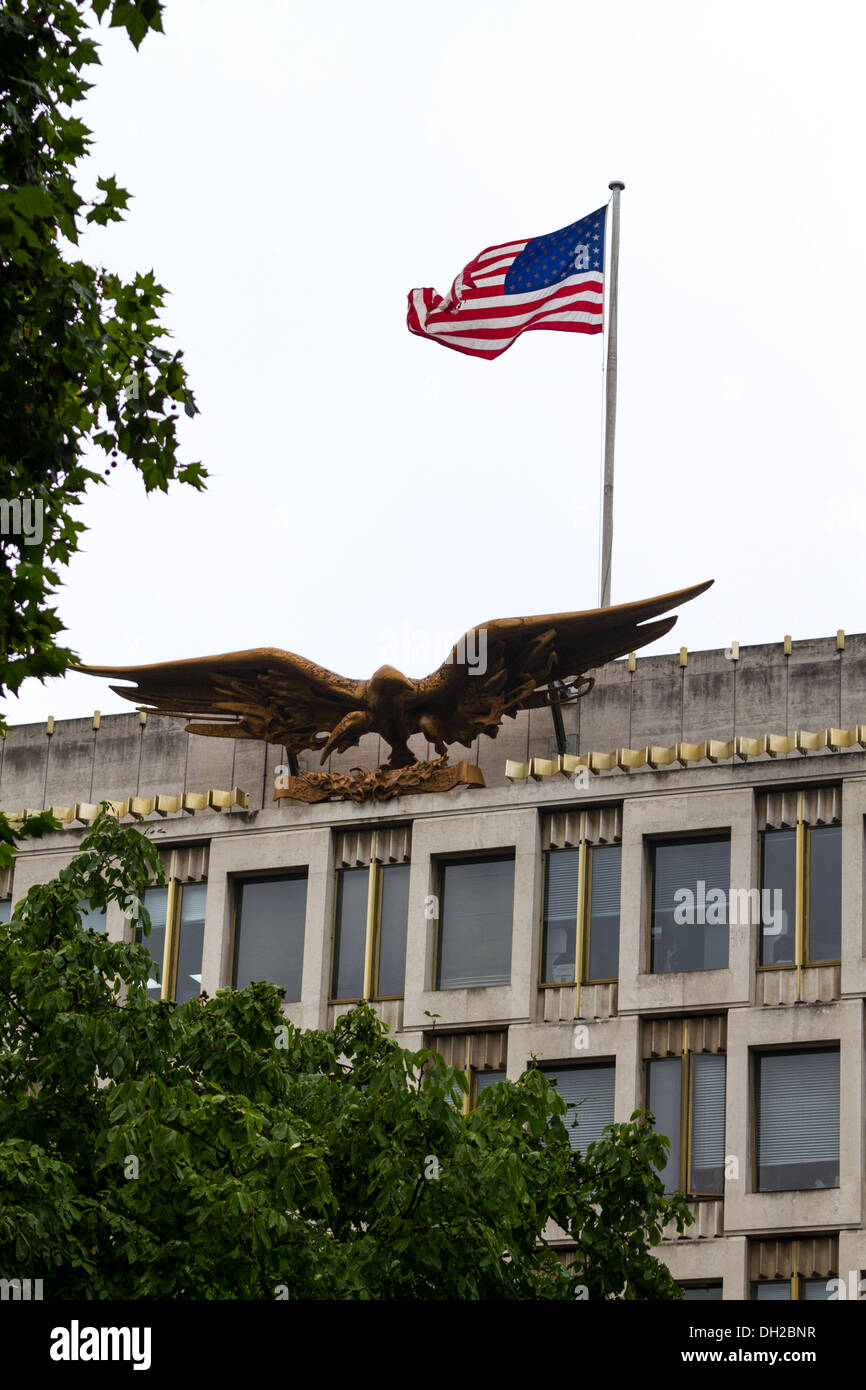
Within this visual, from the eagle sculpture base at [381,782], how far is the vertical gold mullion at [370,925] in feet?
2.80

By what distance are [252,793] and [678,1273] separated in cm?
1179

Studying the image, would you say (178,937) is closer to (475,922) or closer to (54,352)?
(475,922)

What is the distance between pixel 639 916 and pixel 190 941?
26.9 feet

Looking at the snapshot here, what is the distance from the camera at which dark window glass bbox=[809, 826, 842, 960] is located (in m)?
41.1

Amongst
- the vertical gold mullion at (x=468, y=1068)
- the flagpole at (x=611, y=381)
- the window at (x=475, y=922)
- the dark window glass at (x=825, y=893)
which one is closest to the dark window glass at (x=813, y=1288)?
the dark window glass at (x=825, y=893)

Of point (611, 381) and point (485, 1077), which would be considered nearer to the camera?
point (485, 1077)

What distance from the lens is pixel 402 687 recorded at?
44.4 meters

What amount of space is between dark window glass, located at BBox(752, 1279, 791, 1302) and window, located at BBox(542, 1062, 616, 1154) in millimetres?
3407

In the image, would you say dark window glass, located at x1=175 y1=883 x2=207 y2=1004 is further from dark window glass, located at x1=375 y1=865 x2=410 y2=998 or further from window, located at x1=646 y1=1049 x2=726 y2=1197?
window, located at x1=646 y1=1049 x2=726 y2=1197

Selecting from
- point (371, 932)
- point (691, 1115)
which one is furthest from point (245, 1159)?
point (371, 932)

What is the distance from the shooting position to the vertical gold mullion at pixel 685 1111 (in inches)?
1594

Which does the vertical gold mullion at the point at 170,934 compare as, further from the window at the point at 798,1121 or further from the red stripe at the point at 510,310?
the window at the point at 798,1121

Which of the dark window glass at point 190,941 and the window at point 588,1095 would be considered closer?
the window at point 588,1095

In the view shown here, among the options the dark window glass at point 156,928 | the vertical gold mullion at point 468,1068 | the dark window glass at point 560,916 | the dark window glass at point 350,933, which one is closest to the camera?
the vertical gold mullion at point 468,1068
